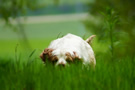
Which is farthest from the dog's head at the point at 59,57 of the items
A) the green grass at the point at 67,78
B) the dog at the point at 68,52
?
the green grass at the point at 67,78

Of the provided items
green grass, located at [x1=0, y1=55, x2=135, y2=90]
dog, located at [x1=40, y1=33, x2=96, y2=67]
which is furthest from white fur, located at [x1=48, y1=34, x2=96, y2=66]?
green grass, located at [x1=0, y1=55, x2=135, y2=90]

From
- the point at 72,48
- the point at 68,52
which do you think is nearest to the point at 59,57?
the point at 68,52

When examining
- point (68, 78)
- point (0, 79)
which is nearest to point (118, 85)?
point (68, 78)

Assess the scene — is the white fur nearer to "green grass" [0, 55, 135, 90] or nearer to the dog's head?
the dog's head

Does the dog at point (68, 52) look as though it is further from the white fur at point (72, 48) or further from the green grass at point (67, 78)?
the green grass at point (67, 78)

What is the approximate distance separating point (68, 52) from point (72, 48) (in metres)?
0.17

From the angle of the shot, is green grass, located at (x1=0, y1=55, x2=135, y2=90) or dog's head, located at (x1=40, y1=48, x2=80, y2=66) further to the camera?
dog's head, located at (x1=40, y1=48, x2=80, y2=66)

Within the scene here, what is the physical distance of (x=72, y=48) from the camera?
174 inches

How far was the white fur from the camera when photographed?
4276mm

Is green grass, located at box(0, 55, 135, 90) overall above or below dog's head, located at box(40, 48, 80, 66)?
below

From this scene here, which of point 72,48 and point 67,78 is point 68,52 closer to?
point 72,48

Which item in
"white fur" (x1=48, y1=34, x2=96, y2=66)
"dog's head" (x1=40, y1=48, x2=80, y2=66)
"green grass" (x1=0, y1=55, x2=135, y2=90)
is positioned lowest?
"green grass" (x1=0, y1=55, x2=135, y2=90)

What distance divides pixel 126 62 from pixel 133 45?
5.05 metres

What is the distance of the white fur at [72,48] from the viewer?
4276 mm
